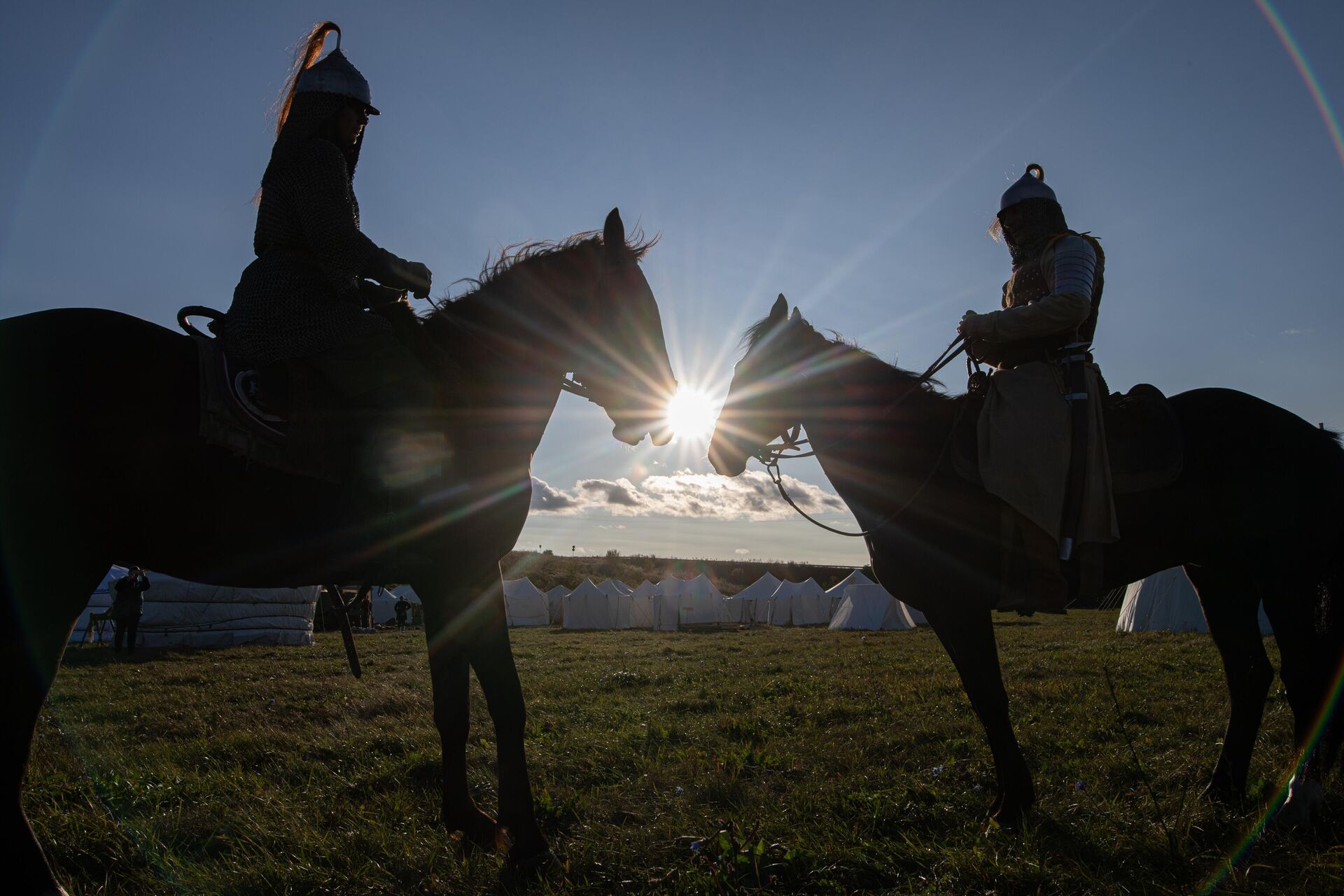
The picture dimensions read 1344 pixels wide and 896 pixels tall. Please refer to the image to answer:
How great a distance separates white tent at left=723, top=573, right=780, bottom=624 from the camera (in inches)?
1623

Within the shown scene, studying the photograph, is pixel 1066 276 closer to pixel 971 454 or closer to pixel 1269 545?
pixel 971 454

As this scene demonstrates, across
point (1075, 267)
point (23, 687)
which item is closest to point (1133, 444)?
point (1075, 267)

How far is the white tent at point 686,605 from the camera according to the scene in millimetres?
38219

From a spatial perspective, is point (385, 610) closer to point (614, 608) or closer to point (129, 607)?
point (614, 608)

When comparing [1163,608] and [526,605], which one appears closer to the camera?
[1163,608]

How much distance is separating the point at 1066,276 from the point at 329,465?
4.36 metres

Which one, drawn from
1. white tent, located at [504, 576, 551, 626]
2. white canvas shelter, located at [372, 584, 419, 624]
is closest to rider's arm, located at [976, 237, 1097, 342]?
white tent, located at [504, 576, 551, 626]

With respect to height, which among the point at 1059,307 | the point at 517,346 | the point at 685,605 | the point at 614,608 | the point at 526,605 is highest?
the point at 1059,307

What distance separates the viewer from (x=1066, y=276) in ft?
14.1

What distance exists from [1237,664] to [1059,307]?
8.52ft

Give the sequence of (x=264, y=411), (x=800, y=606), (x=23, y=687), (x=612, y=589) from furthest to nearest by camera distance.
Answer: (x=800, y=606), (x=612, y=589), (x=264, y=411), (x=23, y=687)

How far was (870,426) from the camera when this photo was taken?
15.4 feet

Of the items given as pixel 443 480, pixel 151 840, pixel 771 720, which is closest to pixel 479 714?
pixel 771 720

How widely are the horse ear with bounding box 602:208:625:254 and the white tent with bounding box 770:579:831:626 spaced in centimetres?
3852
